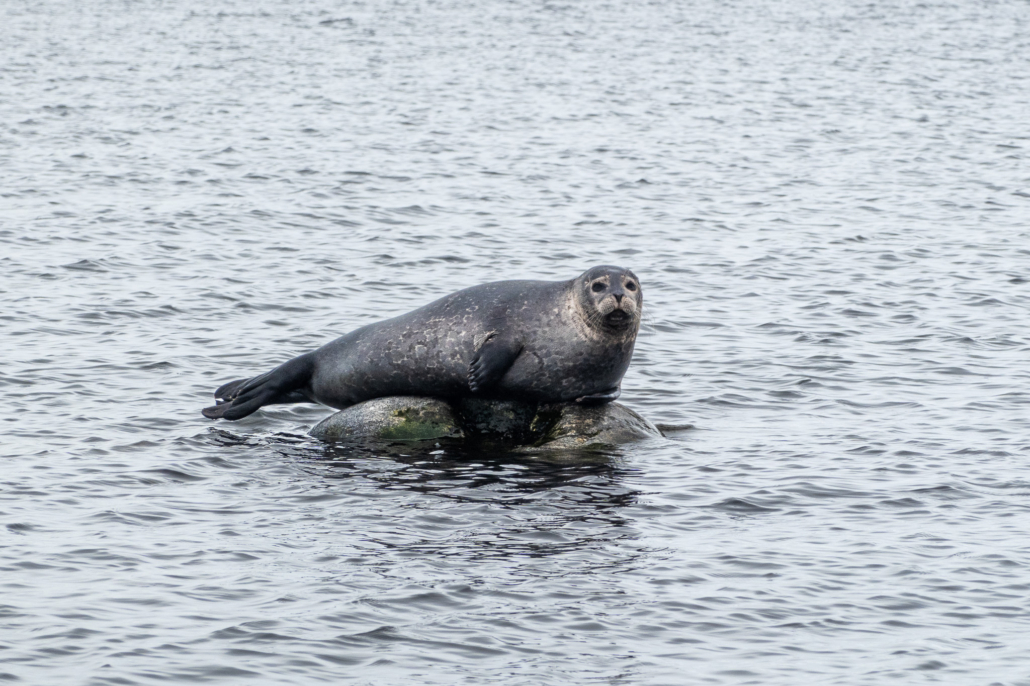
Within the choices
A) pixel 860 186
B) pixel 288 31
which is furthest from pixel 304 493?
pixel 288 31

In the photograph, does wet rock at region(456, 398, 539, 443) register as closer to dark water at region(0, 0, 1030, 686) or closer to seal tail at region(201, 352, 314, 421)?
dark water at region(0, 0, 1030, 686)

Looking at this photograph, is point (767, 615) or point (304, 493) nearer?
point (767, 615)

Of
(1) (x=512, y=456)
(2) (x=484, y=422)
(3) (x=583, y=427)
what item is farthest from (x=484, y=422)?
(3) (x=583, y=427)

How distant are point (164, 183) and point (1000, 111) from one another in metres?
20.5

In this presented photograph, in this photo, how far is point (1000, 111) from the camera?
117ft

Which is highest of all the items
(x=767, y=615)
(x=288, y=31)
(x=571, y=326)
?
(x=288, y=31)

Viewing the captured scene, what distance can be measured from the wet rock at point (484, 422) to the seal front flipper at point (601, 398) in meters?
0.05

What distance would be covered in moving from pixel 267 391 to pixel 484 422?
6.80ft

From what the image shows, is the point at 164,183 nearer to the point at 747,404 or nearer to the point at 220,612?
the point at 747,404

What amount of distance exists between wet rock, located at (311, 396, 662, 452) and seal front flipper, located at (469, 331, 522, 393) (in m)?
0.39

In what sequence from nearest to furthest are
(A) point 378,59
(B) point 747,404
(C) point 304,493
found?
1. (C) point 304,493
2. (B) point 747,404
3. (A) point 378,59

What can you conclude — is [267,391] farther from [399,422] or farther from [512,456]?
[512,456]

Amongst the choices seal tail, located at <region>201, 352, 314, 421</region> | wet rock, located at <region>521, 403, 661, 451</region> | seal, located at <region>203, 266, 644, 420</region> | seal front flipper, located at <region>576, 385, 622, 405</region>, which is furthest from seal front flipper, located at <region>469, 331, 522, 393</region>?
seal tail, located at <region>201, 352, 314, 421</region>

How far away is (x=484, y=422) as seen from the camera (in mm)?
Result: 12781
